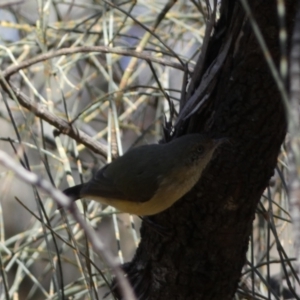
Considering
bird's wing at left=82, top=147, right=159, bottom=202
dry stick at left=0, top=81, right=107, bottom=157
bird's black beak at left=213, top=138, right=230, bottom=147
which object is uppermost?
dry stick at left=0, top=81, right=107, bottom=157

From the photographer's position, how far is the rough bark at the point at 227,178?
1875 mm

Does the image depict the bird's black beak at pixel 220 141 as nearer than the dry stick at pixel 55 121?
Yes

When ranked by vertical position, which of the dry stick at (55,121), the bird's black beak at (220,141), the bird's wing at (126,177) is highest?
the dry stick at (55,121)

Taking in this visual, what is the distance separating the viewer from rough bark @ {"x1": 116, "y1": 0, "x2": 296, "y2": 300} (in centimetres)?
188

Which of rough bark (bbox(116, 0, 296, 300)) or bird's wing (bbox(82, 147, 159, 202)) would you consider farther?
bird's wing (bbox(82, 147, 159, 202))

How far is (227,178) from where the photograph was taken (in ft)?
6.37

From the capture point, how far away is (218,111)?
6.50ft

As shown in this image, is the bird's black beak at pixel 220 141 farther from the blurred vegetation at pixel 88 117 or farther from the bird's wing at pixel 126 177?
the bird's wing at pixel 126 177

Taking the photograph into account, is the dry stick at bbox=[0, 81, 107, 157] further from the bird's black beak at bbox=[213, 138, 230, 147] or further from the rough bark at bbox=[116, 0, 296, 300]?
the bird's black beak at bbox=[213, 138, 230, 147]

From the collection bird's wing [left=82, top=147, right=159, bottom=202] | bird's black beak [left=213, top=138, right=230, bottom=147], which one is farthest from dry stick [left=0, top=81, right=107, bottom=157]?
bird's black beak [left=213, top=138, right=230, bottom=147]

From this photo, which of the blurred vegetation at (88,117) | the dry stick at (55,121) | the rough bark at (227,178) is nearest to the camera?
the rough bark at (227,178)

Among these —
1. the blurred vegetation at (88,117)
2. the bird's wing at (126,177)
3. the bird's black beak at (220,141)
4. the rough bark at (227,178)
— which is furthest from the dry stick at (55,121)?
the bird's black beak at (220,141)

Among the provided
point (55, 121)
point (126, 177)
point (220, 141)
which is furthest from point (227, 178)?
point (55, 121)

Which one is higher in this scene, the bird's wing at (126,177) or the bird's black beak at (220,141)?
the bird's black beak at (220,141)
